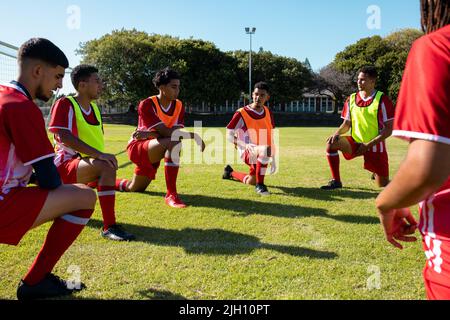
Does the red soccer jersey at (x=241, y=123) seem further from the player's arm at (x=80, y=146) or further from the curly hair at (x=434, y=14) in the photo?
the curly hair at (x=434, y=14)

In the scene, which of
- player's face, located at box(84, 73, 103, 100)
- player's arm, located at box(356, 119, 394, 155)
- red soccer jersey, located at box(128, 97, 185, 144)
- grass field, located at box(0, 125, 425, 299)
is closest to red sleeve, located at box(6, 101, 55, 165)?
grass field, located at box(0, 125, 425, 299)

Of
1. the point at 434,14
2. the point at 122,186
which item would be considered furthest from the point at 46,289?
the point at 122,186

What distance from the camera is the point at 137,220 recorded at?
5148 millimetres

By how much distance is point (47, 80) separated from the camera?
2.81m

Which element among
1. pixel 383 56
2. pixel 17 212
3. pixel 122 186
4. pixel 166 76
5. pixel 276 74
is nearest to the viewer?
pixel 17 212

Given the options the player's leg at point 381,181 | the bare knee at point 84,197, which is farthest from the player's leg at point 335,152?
the bare knee at point 84,197

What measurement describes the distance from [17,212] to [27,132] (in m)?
0.58

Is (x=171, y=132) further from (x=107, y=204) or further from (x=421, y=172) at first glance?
(x=421, y=172)

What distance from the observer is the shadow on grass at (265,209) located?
5246mm
